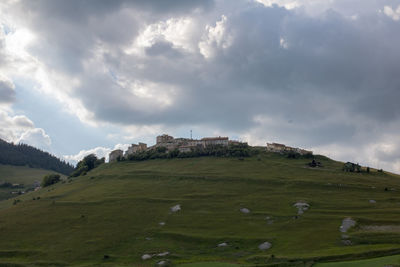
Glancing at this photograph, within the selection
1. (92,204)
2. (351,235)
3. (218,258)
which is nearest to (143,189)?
(92,204)

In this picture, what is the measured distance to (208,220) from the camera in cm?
9412

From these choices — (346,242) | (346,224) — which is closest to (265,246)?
(346,242)

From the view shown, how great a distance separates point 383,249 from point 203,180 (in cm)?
9083

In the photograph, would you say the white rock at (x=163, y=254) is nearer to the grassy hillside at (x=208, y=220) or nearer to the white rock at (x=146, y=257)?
the grassy hillside at (x=208, y=220)

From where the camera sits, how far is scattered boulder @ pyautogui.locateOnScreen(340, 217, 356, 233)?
76.9 meters

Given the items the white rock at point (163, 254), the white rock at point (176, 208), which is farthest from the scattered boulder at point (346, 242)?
the white rock at point (176, 208)

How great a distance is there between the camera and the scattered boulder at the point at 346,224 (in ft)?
252

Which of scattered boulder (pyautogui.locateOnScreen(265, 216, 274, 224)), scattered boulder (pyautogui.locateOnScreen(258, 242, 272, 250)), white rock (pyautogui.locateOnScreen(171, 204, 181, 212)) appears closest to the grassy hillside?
scattered boulder (pyautogui.locateOnScreen(265, 216, 274, 224))

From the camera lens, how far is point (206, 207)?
4203 inches

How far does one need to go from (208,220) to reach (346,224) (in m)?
35.1

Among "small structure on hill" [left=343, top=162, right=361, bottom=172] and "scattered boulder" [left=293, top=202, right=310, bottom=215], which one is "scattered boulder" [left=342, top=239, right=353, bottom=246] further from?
"small structure on hill" [left=343, top=162, right=361, bottom=172]

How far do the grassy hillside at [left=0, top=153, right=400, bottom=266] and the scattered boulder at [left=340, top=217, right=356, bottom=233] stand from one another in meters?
1.31

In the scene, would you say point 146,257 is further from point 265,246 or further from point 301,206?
point 301,206

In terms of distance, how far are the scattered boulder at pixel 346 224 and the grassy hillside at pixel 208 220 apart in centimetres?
131
